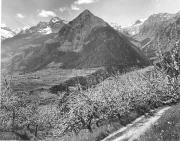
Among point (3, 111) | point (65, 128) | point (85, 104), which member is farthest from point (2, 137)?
point (3, 111)

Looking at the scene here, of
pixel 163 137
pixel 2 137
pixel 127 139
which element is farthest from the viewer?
pixel 2 137

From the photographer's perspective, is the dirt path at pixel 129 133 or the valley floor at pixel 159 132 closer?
the valley floor at pixel 159 132

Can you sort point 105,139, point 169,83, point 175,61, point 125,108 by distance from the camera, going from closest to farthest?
point 175,61 < point 169,83 < point 105,139 < point 125,108

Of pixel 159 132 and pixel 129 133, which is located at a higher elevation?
pixel 159 132

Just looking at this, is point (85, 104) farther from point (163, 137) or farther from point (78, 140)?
point (163, 137)

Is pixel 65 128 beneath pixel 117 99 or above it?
beneath

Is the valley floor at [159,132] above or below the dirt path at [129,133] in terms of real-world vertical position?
above

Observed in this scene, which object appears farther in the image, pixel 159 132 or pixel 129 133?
pixel 129 133

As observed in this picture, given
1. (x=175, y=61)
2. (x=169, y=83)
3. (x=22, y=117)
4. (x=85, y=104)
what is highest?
(x=175, y=61)

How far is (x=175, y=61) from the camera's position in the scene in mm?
10047

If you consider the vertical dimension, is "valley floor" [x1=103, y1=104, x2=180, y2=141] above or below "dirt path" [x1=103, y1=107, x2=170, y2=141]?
above

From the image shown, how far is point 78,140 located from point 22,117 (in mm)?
44338

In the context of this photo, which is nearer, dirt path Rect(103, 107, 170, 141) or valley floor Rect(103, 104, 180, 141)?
valley floor Rect(103, 104, 180, 141)

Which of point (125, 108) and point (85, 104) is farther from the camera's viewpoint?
point (125, 108)
